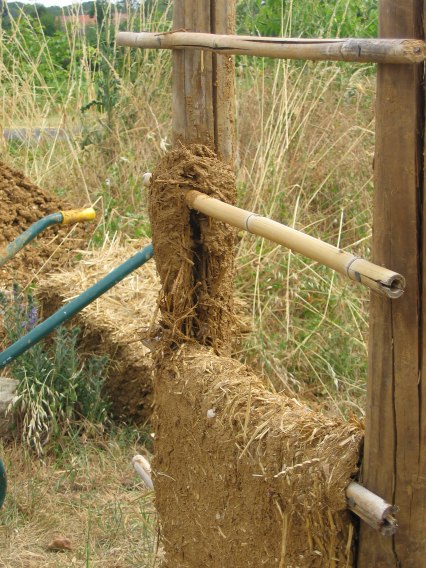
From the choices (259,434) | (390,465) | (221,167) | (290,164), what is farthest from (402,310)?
(290,164)

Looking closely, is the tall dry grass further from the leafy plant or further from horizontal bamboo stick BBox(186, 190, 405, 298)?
horizontal bamboo stick BBox(186, 190, 405, 298)

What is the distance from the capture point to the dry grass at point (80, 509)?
3395mm

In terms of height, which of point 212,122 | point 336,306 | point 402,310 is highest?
point 212,122

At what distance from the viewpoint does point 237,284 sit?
15.9ft

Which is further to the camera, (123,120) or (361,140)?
(123,120)

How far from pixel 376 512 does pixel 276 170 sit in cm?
332

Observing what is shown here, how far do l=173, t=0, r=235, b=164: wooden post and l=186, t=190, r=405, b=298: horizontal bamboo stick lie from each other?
0.58ft

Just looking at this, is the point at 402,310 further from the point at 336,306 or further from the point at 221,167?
the point at 336,306

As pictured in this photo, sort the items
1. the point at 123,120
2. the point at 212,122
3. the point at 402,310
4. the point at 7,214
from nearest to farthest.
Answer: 1. the point at 402,310
2. the point at 212,122
3. the point at 7,214
4. the point at 123,120

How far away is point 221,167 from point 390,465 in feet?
3.43

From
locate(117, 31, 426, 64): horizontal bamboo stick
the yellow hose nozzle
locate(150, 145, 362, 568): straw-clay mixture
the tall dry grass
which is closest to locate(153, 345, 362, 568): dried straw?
locate(150, 145, 362, 568): straw-clay mixture

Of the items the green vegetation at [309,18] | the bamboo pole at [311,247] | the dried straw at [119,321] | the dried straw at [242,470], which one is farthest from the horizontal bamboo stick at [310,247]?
the green vegetation at [309,18]

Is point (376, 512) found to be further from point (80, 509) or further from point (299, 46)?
point (80, 509)

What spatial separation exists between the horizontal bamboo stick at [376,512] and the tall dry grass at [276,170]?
199cm
